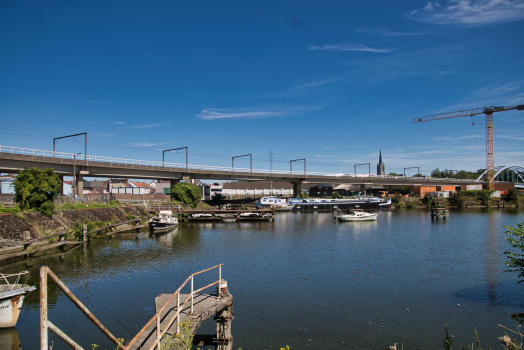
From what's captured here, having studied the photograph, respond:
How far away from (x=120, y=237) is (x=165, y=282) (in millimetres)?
20968

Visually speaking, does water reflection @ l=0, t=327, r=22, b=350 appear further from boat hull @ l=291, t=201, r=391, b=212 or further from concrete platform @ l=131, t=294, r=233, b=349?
boat hull @ l=291, t=201, r=391, b=212

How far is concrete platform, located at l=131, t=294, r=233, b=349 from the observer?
9.16 m

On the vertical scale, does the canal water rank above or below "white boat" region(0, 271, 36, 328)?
below

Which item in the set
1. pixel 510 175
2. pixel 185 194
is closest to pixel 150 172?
pixel 185 194

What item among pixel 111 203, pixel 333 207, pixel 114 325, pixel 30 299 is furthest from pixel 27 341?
pixel 333 207

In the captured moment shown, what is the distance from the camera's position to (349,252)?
29.3 m

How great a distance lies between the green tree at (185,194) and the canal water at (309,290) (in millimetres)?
35269

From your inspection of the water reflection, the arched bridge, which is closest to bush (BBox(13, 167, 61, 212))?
the water reflection

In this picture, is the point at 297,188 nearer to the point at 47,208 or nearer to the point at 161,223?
the point at 161,223

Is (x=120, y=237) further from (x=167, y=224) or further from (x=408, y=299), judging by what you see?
(x=408, y=299)

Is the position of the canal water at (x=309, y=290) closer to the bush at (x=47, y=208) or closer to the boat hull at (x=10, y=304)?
the boat hull at (x=10, y=304)

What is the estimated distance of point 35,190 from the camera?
32.2 meters

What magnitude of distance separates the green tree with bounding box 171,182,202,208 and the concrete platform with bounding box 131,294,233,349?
57.5m

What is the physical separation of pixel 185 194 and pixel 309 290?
5403 cm
